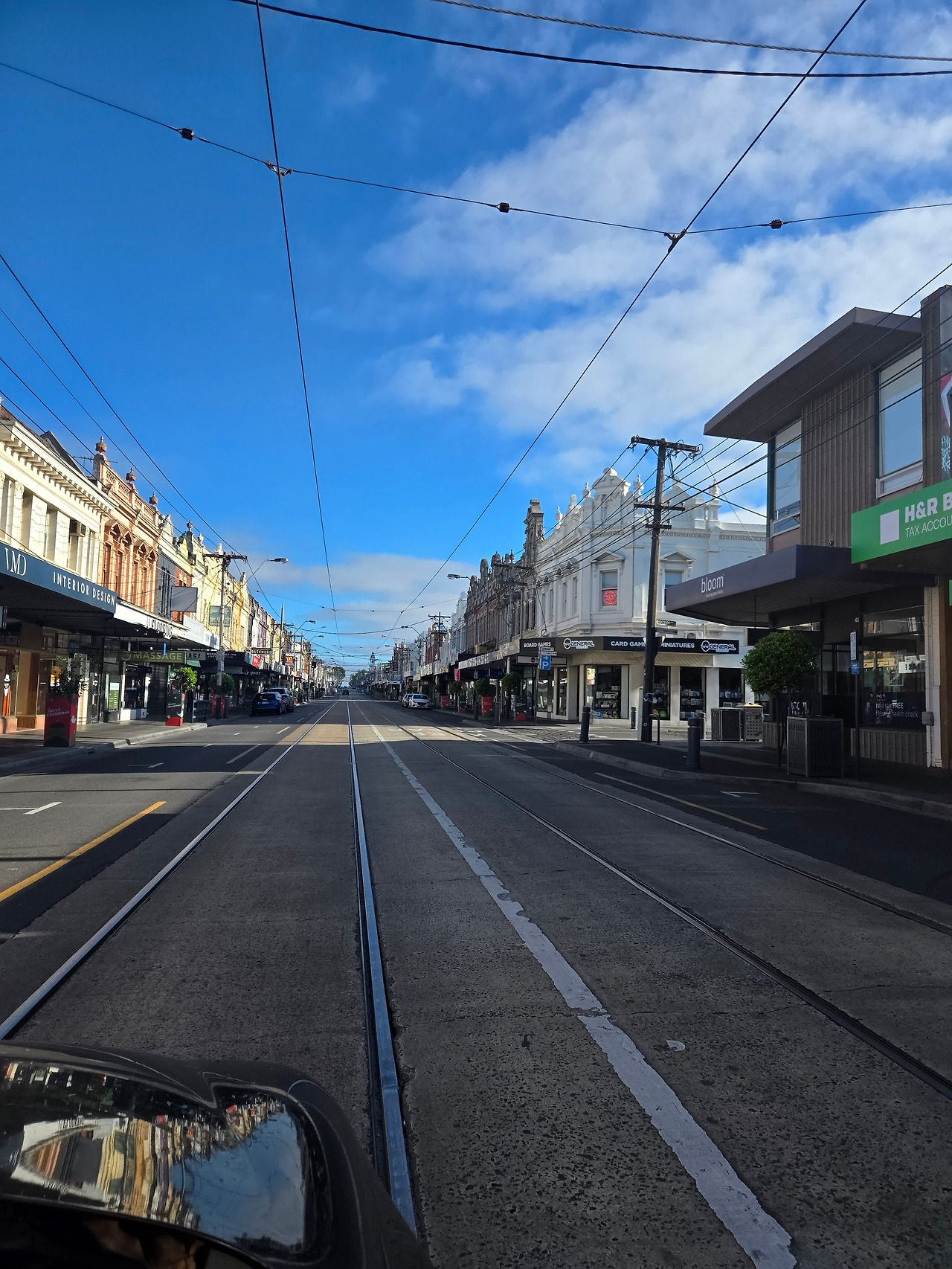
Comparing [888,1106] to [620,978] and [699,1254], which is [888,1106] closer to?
[699,1254]

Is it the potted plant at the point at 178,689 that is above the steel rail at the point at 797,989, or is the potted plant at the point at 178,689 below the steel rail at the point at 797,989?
above

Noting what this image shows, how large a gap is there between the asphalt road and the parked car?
46.4 meters

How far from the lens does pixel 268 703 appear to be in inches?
2190

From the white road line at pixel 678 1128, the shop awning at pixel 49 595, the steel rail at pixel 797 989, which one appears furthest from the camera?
the shop awning at pixel 49 595

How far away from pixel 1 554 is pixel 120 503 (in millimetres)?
22718

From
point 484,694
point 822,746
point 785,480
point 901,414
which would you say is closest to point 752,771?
point 822,746

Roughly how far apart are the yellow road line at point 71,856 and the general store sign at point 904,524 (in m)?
12.4

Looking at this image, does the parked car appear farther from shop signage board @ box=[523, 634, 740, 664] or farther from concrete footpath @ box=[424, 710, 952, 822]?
concrete footpath @ box=[424, 710, 952, 822]

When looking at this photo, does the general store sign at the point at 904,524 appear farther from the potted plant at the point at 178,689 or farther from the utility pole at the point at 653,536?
the potted plant at the point at 178,689

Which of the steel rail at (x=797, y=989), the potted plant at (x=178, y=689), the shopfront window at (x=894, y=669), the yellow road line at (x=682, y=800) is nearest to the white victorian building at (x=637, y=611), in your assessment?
the potted plant at (x=178, y=689)

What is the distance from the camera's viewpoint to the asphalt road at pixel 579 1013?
2.88m

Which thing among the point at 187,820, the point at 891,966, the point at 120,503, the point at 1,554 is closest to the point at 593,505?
the point at 120,503

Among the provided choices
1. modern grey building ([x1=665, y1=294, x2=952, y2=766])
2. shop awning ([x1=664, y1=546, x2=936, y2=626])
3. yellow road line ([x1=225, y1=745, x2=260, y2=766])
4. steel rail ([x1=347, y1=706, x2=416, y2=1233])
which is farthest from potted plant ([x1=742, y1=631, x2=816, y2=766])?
steel rail ([x1=347, y1=706, x2=416, y2=1233])

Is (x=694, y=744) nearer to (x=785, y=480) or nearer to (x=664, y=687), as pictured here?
(x=785, y=480)
